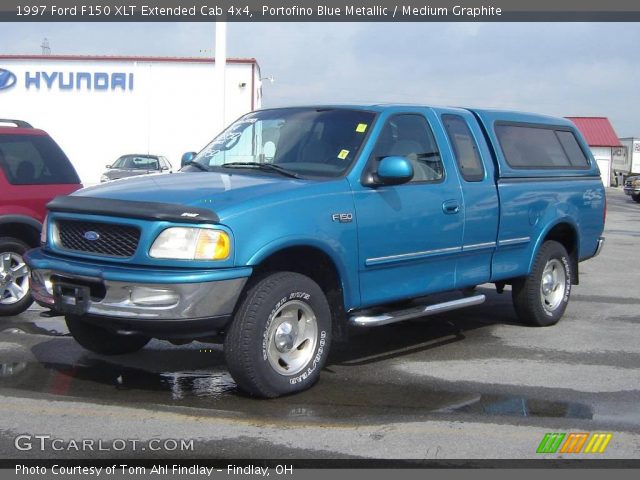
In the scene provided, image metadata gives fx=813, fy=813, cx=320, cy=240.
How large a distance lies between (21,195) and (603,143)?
60631mm

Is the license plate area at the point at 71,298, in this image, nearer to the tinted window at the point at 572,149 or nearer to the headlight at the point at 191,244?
the headlight at the point at 191,244

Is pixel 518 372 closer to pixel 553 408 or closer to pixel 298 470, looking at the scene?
pixel 553 408

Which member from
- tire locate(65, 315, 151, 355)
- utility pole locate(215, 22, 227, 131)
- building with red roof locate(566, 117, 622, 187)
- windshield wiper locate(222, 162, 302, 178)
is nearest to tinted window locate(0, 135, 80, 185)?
tire locate(65, 315, 151, 355)

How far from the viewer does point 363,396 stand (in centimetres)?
563

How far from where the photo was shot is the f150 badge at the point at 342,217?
5691 mm

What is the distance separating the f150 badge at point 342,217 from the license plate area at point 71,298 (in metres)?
1.73

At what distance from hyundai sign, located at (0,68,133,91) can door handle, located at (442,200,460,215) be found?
106 feet

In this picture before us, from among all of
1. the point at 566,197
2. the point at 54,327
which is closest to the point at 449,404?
the point at 566,197

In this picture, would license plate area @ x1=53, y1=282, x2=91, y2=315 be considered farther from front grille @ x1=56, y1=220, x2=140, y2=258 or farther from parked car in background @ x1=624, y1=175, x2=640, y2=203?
parked car in background @ x1=624, y1=175, x2=640, y2=203

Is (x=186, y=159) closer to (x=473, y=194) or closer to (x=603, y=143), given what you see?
(x=473, y=194)

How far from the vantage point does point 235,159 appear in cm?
661

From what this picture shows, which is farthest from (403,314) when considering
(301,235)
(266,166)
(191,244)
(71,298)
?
(71,298)

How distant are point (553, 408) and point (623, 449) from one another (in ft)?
2.68

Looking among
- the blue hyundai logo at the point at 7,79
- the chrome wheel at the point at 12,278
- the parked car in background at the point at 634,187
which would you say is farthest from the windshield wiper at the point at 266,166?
the blue hyundai logo at the point at 7,79
